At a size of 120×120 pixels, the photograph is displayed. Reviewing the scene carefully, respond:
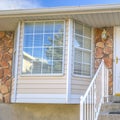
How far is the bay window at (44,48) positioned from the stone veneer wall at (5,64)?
1233 mm

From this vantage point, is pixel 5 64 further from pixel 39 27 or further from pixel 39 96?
pixel 39 96

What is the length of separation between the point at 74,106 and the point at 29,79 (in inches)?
66.2

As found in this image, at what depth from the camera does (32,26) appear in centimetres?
782

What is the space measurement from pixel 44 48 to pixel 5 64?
1.92m

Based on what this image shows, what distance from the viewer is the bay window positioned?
751 cm

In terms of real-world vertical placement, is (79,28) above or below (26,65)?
above

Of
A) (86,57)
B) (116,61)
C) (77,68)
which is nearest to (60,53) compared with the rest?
(77,68)

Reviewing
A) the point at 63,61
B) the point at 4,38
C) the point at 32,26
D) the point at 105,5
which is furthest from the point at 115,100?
the point at 4,38

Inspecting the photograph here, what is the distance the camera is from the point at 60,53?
753cm

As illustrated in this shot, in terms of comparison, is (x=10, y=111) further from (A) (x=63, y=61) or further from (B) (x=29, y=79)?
(A) (x=63, y=61)

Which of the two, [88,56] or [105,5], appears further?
[88,56]

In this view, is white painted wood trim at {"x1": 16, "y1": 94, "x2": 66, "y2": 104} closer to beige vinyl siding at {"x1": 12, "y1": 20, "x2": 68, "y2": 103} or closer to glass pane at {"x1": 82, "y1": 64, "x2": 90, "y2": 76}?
beige vinyl siding at {"x1": 12, "y1": 20, "x2": 68, "y2": 103}

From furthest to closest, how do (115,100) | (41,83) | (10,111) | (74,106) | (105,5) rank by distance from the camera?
(10,111)
(74,106)
(41,83)
(105,5)
(115,100)

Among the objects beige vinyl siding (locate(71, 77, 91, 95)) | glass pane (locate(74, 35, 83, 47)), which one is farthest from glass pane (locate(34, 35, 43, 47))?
beige vinyl siding (locate(71, 77, 91, 95))
